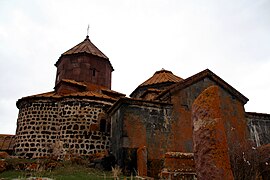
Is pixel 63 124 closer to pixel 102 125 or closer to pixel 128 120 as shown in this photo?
pixel 102 125

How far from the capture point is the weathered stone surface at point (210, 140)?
425 cm

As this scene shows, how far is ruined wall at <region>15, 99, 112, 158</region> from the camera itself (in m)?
12.1

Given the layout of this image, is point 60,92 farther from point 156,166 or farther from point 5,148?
point 156,166

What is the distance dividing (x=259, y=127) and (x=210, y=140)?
9.49 metres

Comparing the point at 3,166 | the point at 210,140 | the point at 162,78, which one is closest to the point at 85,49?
the point at 162,78

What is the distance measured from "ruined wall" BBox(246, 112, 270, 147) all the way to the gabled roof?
103cm

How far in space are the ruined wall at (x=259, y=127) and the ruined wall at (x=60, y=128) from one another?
7.04 metres

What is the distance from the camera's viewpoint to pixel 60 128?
12.6 meters

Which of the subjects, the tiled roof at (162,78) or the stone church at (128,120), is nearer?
the stone church at (128,120)

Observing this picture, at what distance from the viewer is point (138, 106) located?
10258mm

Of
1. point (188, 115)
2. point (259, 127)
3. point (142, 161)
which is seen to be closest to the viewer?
point (142, 161)

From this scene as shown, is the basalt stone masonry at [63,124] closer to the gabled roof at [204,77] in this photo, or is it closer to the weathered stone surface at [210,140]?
the gabled roof at [204,77]

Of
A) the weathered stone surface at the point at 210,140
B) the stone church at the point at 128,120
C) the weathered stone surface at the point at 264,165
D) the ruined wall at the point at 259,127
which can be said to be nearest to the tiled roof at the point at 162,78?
the stone church at the point at 128,120

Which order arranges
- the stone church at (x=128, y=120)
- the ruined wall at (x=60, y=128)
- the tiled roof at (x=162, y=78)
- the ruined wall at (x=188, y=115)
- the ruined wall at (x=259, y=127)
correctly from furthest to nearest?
1. the tiled roof at (x=162, y=78)
2. the ruined wall at (x=259, y=127)
3. the ruined wall at (x=60, y=128)
4. the ruined wall at (x=188, y=115)
5. the stone church at (x=128, y=120)
